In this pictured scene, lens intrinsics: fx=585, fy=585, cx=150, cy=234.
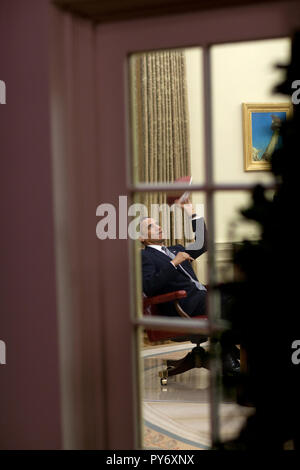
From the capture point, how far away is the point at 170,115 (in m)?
5.75

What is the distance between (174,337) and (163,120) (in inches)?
90.4

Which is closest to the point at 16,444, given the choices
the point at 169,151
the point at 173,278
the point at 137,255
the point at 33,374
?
the point at 33,374

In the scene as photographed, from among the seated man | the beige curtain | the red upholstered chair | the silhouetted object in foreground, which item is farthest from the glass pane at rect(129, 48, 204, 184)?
the silhouetted object in foreground

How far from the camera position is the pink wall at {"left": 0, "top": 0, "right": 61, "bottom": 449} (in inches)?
71.6

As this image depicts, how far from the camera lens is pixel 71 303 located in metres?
1.89

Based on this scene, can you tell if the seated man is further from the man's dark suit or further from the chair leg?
the chair leg

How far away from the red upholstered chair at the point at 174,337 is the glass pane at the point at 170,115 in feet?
5.52

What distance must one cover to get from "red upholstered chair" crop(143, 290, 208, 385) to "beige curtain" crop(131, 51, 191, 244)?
144 centimetres

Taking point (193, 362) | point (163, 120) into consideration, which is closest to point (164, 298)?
point (193, 362)

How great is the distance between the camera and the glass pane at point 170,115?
561cm

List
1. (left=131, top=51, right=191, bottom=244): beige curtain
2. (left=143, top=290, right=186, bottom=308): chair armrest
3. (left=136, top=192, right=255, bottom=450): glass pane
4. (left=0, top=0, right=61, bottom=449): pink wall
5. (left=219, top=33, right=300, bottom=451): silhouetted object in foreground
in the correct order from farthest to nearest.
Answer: (left=131, top=51, right=191, bottom=244): beige curtain, (left=143, top=290, right=186, bottom=308): chair armrest, (left=136, top=192, right=255, bottom=450): glass pane, (left=0, top=0, right=61, bottom=449): pink wall, (left=219, top=33, right=300, bottom=451): silhouetted object in foreground

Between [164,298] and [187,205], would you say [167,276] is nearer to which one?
[164,298]

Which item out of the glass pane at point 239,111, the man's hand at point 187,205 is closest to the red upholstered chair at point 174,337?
the man's hand at point 187,205
